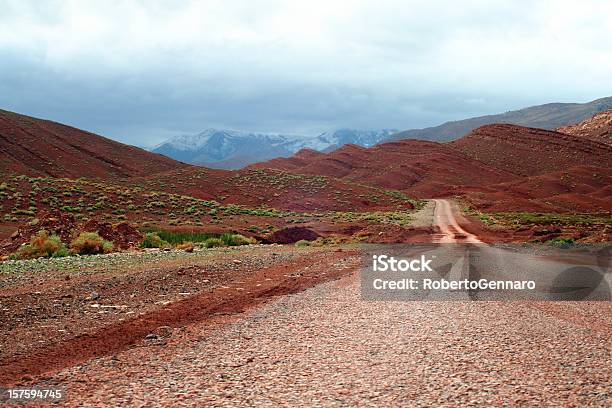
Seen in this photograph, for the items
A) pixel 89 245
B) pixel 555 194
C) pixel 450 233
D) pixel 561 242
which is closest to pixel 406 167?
pixel 555 194

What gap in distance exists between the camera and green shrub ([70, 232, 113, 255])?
26.0 meters

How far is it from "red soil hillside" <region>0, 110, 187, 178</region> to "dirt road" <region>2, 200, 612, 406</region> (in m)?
71.8

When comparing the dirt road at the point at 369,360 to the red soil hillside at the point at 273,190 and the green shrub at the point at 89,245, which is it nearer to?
the green shrub at the point at 89,245

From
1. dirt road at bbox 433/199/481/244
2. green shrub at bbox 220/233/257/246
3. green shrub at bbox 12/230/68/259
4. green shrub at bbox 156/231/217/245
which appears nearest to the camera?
green shrub at bbox 12/230/68/259

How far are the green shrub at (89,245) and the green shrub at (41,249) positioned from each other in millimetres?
590

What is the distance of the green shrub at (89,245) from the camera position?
26000 mm

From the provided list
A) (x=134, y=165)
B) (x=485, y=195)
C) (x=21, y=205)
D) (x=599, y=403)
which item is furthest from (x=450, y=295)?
(x=134, y=165)

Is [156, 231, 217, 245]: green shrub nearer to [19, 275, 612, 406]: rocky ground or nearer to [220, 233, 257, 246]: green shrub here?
[220, 233, 257, 246]: green shrub

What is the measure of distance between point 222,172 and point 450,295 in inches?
3006

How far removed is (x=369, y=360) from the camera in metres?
8.07

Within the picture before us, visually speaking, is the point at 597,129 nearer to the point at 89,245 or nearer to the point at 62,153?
the point at 62,153

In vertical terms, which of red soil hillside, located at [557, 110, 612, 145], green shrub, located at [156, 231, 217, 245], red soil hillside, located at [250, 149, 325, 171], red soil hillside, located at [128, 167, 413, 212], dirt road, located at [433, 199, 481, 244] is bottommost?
dirt road, located at [433, 199, 481, 244]

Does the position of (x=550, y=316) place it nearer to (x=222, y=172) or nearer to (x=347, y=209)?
(x=347, y=209)

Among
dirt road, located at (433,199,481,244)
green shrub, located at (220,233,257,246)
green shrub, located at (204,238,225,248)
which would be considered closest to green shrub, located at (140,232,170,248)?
green shrub, located at (204,238,225,248)
